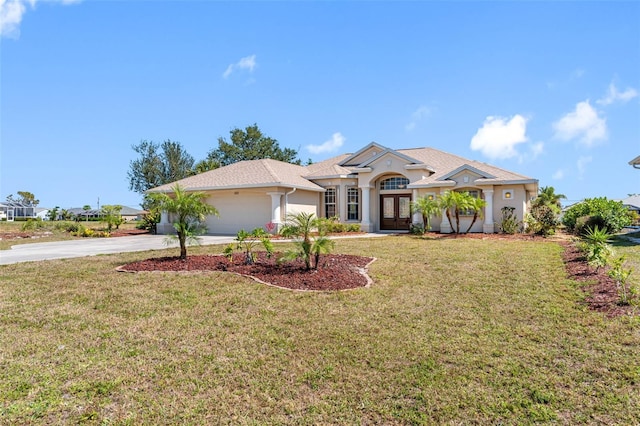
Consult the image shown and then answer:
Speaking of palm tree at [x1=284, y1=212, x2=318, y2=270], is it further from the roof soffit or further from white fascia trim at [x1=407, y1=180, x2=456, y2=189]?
the roof soffit

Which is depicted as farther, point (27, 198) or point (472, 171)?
point (27, 198)

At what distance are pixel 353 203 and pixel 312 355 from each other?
1975 centimetres

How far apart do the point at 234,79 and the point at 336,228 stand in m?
10.1

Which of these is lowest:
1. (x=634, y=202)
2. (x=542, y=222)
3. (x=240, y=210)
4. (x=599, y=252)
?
(x=599, y=252)

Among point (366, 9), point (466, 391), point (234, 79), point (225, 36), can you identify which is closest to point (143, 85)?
point (234, 79)

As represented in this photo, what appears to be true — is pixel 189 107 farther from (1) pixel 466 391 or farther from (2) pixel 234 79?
(1) pixel 466 391

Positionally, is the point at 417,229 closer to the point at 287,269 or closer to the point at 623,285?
the point at 287,269

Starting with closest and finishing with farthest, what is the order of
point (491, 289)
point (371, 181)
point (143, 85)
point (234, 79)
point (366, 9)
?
point (491, 289) < point (366, 9) < point (143, 85) < point (234, 79) < point (371, 181)

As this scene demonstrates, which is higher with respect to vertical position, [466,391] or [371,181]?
[371,181]

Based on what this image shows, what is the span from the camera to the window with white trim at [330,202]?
2439cm

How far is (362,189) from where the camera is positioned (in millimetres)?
23016

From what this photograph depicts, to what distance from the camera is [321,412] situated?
338 cm

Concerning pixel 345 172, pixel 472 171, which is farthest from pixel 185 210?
pixel 472 171

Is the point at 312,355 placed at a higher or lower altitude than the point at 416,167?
lower
